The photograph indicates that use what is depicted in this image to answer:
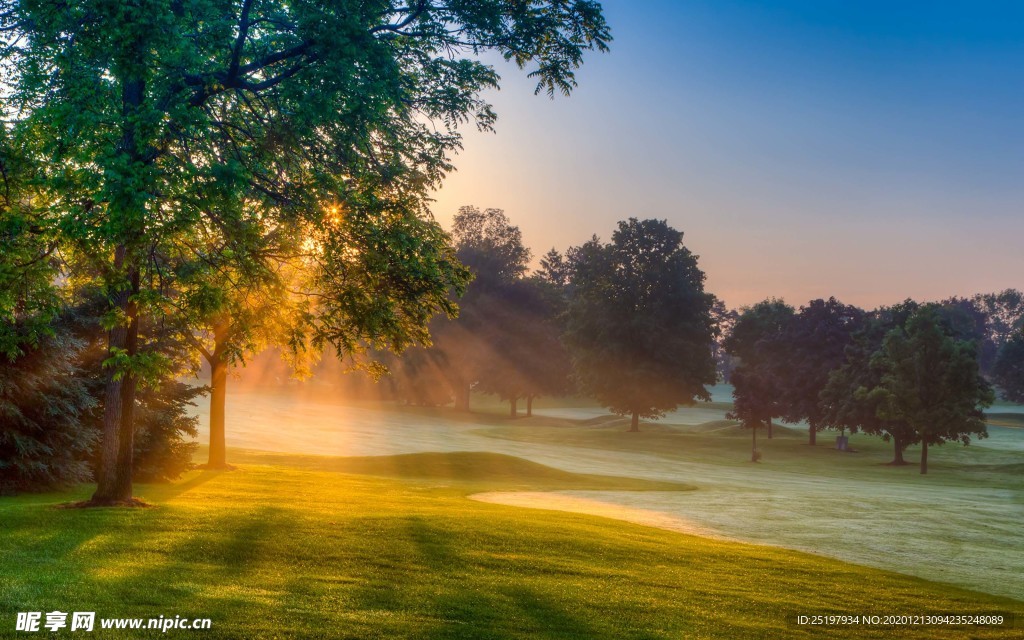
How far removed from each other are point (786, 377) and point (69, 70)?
226ft

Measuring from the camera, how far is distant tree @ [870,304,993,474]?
→ 54750mm

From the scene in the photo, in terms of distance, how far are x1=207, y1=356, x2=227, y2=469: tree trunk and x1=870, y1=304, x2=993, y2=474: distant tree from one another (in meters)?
43.2

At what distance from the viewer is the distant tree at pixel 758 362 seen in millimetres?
67938

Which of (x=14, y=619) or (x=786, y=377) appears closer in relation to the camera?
(x=14, y=619)

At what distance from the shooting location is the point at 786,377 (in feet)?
242

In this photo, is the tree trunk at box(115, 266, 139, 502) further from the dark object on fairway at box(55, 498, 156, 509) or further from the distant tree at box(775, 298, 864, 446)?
the distant tree at box(775, 298, 864, 446)

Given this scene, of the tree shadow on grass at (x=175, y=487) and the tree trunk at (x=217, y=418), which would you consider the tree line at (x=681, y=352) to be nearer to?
the tree trunk at (x=217, y=418)

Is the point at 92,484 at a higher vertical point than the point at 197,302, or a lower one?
lower

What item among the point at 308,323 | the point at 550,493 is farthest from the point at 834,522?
the point at 308,323

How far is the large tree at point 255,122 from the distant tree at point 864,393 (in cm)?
4848

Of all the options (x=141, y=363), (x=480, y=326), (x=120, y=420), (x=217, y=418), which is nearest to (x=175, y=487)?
(x=120, y=420)

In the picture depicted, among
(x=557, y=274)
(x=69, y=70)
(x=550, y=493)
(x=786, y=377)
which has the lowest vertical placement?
(x=550, y=493)

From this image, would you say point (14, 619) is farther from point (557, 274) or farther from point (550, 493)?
point (557, 274)

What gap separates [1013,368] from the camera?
122 meters
